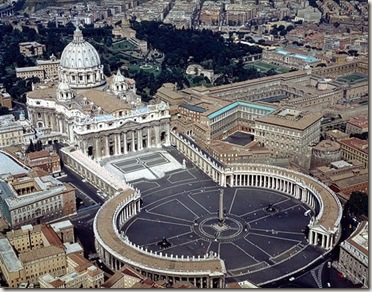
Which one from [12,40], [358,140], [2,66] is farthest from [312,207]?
[12,40]

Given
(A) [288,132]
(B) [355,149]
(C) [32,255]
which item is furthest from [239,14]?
(C) [32,255]

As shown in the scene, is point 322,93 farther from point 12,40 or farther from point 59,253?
point 12,40

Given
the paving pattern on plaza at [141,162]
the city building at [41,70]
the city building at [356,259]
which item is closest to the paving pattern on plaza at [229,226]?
the city building at [356,259]

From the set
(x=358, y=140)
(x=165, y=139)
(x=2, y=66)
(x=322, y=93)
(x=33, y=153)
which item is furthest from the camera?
(x=2, y=66)

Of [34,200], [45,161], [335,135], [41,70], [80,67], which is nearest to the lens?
[34,200]

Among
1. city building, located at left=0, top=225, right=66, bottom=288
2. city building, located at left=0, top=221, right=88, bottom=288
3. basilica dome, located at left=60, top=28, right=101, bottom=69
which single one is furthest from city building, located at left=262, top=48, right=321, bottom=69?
city building, located at left=0, top=225, right=66, bottom=288

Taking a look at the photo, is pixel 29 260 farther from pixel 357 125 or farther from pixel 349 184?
pixel 357 125
